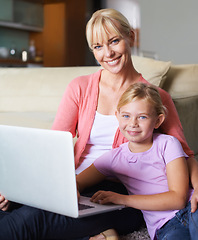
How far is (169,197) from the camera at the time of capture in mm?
1057

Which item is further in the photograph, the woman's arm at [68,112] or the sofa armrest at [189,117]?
the sofa armrest at [189,117]

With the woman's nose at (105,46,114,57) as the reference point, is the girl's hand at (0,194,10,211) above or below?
below

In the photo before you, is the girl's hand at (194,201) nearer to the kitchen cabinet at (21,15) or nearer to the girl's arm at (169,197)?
the girl's arm at (169,197)

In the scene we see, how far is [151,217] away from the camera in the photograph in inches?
45.0

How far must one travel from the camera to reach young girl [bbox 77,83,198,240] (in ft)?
3.50

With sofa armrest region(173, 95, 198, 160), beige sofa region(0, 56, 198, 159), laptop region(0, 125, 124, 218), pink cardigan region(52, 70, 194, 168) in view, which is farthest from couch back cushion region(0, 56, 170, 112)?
laptop region(0, 125, 124, 218)

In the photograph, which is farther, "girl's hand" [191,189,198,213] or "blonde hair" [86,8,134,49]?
"blonde hair" [86,8,134,49]

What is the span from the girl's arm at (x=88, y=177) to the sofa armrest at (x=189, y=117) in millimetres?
521

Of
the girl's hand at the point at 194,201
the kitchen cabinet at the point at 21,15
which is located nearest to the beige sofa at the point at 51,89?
the girl's hand at the point at 194,201

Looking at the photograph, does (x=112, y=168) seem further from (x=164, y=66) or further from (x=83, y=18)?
(x=83, y=18)

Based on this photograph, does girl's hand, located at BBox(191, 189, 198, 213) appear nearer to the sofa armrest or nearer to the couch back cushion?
the sofa armrest

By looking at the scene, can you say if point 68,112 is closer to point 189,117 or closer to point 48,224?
point 48,224

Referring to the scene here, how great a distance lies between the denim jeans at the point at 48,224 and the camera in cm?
104

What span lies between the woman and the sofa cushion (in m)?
0.39
